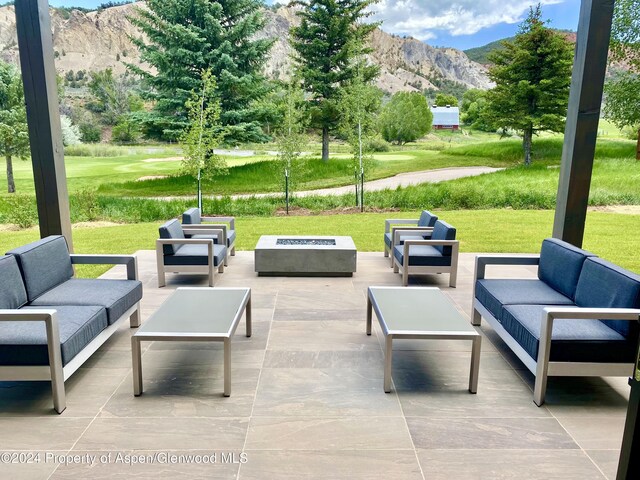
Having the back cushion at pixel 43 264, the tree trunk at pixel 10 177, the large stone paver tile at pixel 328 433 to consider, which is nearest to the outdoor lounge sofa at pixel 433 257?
the large stone paver tile at pixel 328 433

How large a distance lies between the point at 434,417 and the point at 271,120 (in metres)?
13.9

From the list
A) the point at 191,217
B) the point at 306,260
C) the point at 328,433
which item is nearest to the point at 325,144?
the point at 191,217

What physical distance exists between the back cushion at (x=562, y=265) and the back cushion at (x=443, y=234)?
1315mm

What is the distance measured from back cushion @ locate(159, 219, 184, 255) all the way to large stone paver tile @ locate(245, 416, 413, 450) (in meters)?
3.17

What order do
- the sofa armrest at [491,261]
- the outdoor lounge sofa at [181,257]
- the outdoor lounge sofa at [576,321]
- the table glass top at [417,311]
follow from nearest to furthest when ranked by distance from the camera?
the outdoor lounge sofa at [576,321] → the table glass top at [417,311] → the sofa armrest at [491,261] → the outdoor lounge sofa at [181,257]

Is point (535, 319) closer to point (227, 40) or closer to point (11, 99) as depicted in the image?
point (227, 40)

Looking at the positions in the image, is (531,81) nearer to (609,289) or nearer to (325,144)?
(325,144)

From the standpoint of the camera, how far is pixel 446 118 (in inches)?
805

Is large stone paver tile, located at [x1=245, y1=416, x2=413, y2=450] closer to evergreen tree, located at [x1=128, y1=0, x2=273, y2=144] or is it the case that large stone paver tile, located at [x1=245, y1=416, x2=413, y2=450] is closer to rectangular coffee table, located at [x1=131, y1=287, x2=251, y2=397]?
rectangular coffee table, located at [x1=131, y1=287, x2=251, y2=397]

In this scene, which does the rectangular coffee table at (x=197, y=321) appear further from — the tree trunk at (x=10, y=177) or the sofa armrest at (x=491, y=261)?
the tree trunk at (x=10, y=177)

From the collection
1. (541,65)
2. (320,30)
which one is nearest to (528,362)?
(320,30)

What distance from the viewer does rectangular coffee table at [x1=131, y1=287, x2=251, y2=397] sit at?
9.61 ft

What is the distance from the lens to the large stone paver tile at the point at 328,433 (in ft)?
8.02

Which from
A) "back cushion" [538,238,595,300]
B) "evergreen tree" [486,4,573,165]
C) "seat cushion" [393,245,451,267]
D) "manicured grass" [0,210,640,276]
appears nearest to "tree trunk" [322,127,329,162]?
"manicured grass" [0,210,640,276]
